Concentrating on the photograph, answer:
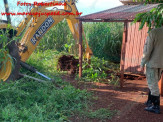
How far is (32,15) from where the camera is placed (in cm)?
500

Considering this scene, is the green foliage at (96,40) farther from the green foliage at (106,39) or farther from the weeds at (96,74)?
the weeds at (96,74)

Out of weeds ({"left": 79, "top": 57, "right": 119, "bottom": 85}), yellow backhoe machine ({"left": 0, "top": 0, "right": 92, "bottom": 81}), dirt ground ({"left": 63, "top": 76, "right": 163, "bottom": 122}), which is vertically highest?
yellow backhoe machine ({"left": 0, "top": 0, "right": 92, "bottom": 81})

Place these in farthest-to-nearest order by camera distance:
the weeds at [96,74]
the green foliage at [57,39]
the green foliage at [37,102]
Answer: the green foliage at [57,39], the weeds at [96,74], the green foliage at [37,102]

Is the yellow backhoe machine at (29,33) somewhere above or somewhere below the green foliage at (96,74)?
above

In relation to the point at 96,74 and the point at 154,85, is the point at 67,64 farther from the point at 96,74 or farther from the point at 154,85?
the point at 154,85

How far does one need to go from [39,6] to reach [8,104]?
9.35ft

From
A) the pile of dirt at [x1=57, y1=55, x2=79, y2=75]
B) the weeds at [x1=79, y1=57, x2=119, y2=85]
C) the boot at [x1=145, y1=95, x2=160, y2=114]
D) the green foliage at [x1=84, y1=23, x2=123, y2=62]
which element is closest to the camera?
the boot at [x1=145, y1=95, x2=160, y2=114]

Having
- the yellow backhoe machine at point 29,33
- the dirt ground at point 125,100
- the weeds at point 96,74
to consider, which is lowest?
the dirt ground at point 125,100

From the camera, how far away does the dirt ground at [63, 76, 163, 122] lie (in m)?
3.70

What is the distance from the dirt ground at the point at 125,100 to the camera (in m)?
3.70

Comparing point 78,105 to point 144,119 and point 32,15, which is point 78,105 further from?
point 32,15

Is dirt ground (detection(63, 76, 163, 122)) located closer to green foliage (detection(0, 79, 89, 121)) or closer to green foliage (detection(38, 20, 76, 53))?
green foliage (detection(0, 79, 89, 121))

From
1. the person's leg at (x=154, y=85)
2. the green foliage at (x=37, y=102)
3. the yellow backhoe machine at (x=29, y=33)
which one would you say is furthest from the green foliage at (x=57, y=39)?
the person's leg at (x=154, y=85)

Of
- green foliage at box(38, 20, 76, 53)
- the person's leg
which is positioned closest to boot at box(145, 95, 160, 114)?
the person's leg
